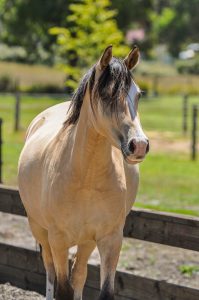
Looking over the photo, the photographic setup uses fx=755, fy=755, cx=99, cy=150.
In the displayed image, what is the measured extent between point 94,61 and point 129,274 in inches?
415

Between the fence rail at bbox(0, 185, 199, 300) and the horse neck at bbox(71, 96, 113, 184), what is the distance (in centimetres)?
117

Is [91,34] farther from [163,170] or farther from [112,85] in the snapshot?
[112,85]

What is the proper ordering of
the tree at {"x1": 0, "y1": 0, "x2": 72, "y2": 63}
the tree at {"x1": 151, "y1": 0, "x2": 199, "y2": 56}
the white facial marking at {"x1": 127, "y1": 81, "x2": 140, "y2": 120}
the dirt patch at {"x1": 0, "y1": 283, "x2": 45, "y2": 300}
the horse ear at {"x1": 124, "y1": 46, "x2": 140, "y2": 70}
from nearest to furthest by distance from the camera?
the white facial marking at {"x1": 127, "y1": 81, "x2": 140, "y2": 120} < the horse ear at {"x1": 124, "y1": 46, "x2": 140, "y2": 70} < the dirt patch at {"x1": 0, "y1": 283, "x2": 45, "y2": 300} < the tree at {"x1": 0, "y1": 0, "x2": 72, "y2": 63} < the tree at {"x1": 151, "y1": 0, "x2": 199, "y2": 56}

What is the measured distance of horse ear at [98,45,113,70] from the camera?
429cm

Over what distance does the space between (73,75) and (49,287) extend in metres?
10.1

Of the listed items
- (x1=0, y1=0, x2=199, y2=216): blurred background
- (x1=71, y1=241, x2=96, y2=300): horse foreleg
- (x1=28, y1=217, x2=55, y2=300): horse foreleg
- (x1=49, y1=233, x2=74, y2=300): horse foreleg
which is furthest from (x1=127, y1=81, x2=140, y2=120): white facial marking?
(x1=0, y1=0, x2=199, y2=216): blurred background

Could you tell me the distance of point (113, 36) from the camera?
15.1 metres

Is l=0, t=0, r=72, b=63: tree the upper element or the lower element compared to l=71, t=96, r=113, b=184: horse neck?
lower

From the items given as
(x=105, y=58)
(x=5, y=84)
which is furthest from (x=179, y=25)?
(x=105, y=58)

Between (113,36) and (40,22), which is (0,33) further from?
(113,36)

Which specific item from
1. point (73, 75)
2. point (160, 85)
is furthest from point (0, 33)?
point (73, 75)

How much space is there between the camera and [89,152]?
473 centimetres

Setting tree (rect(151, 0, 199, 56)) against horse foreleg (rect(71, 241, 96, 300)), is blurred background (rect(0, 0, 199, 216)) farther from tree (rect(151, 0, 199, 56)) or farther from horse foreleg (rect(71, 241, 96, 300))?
horse foreleg (rect(71, 241, 96, 300))

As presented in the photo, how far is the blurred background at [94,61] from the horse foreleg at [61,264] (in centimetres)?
530
